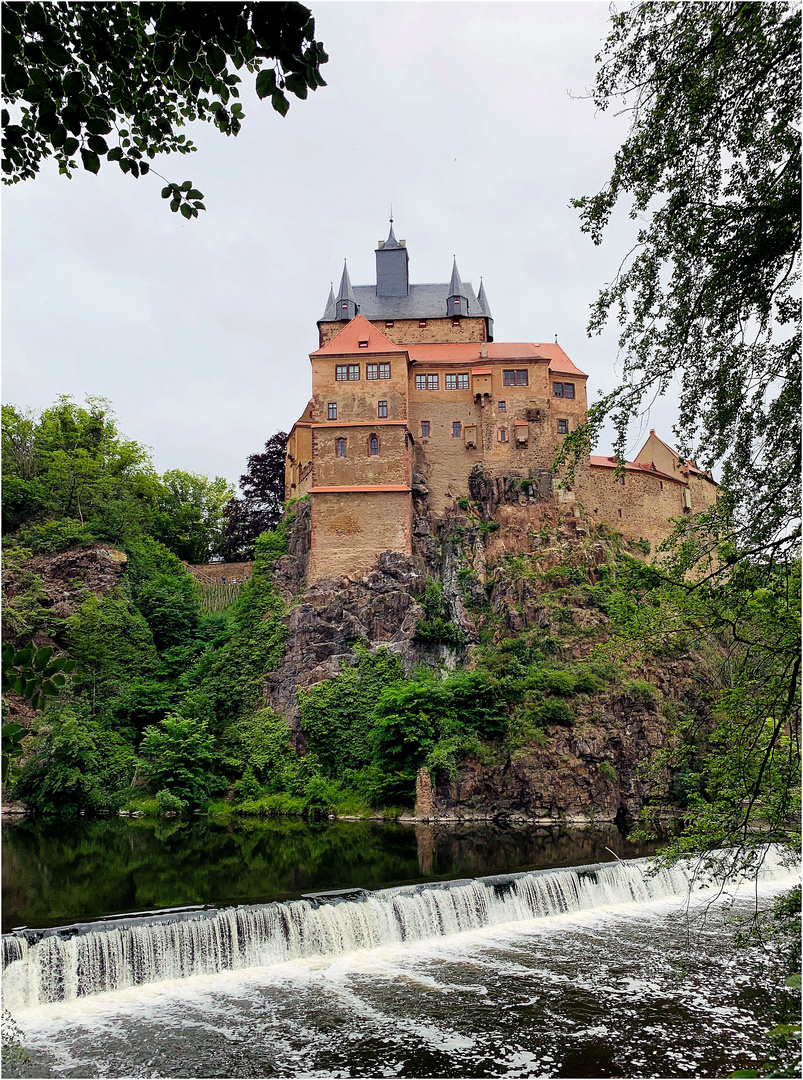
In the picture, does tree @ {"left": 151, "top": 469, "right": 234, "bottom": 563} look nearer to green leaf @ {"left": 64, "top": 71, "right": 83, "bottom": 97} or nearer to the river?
the river

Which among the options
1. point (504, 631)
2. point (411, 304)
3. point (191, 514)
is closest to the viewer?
point (504, 631)

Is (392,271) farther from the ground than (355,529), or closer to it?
farther from the ground

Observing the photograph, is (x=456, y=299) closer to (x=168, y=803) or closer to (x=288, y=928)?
(x=168, y=803)

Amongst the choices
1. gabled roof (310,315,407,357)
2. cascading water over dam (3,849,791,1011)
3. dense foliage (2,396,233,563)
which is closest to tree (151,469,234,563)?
dense foliage (2,396,233,563)

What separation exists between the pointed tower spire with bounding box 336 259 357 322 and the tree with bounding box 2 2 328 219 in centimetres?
3928

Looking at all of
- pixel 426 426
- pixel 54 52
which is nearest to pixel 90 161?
pixel 54 52

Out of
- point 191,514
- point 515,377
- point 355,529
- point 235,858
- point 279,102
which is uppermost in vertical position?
point 515,377

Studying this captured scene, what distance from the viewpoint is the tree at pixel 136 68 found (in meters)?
3.17

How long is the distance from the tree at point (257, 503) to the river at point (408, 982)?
30.4 m

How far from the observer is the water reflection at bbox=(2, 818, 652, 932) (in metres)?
16.8

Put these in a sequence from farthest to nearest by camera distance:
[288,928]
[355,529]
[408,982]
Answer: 1. [355,529]
2. [288,928]
3. [408,982]

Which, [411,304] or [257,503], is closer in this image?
[411,304]

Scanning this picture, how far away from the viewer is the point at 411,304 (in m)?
43.8

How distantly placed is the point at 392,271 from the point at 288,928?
36930 millimetres
